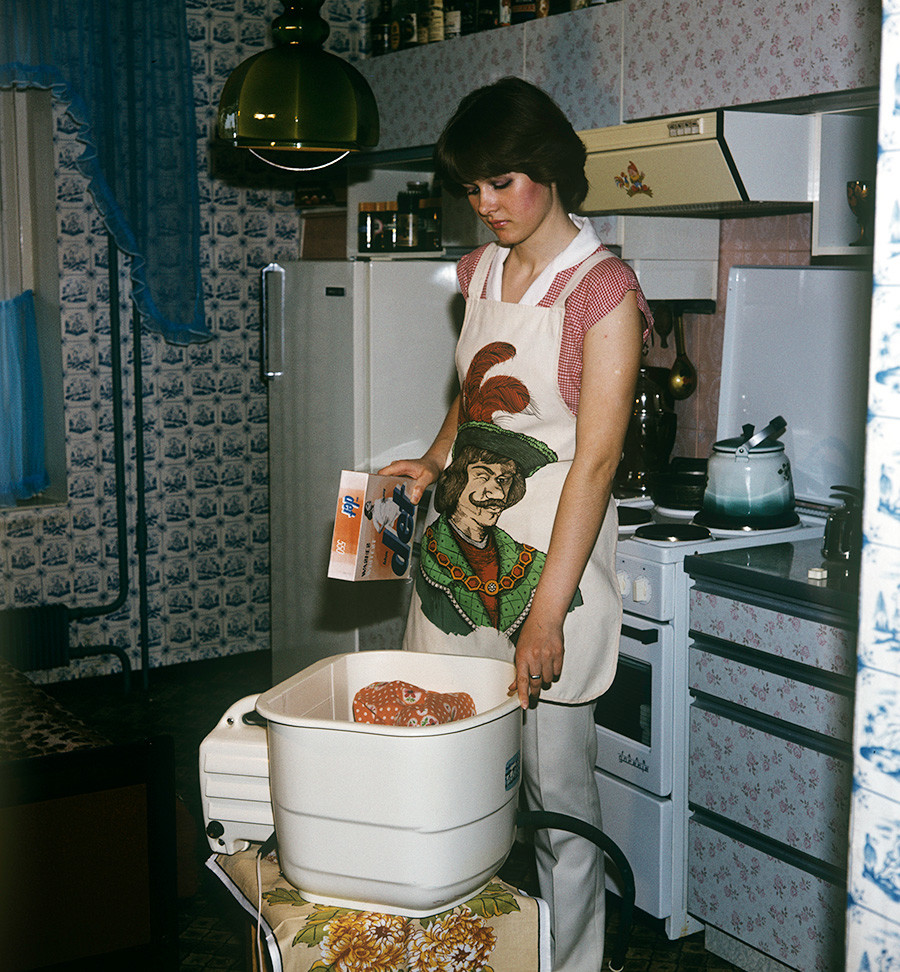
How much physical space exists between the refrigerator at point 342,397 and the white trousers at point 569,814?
1.50 meters

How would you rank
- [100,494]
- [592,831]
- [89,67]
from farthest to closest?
1. [100,494]
2. [89,67]
3. [592,831]

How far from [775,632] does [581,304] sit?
2.75 feet

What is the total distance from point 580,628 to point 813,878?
0.78m

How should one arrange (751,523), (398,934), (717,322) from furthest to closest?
(717,322) → (751,523) → (398,934)

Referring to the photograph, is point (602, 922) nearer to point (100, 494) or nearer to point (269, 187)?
point (100, 494)

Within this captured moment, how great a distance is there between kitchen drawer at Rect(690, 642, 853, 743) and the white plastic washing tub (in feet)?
3.13

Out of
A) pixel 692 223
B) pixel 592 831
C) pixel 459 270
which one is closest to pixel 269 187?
pixel 692 223

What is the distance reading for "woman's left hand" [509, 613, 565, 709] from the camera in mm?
1470

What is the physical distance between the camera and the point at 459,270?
6.05 ft

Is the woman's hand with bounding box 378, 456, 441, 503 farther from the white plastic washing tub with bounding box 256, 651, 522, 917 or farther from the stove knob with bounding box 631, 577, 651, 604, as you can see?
the stove knob with bounding box 631, 577, 651, 604

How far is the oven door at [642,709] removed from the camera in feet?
7.50

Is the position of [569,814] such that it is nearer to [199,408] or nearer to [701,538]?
[701,538]

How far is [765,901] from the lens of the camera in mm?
2174

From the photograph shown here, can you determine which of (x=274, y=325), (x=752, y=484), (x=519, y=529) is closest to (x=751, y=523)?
(x=752, y=484)
